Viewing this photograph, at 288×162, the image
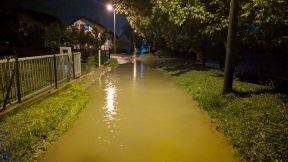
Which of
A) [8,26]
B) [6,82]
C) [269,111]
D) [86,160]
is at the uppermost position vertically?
[8,26]

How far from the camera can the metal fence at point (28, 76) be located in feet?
27.5

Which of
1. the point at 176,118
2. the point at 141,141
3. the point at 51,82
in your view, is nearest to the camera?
the point at 141,141

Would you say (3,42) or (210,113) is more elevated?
(3,42)

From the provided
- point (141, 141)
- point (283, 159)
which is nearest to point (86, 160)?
point (141, 141)

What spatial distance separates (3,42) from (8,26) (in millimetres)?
2820

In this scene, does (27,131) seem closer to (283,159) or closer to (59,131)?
(59,131)

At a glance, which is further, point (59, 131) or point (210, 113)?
point (210, 113)

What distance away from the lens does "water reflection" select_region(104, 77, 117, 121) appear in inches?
351

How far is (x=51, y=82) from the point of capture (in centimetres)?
1208

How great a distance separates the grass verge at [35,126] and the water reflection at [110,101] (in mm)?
865

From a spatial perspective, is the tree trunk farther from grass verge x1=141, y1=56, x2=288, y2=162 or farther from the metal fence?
the metal fence

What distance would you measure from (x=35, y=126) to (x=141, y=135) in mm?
2563

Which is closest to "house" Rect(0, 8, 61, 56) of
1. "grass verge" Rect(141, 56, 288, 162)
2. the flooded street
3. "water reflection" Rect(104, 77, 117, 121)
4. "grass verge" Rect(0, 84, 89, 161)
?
"water reflection" Rect(104, 77, 117, 121)

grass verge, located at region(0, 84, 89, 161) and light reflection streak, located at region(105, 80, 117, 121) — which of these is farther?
light reflection streak, located at region(105, 80, 117, 121)
